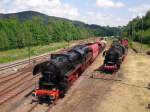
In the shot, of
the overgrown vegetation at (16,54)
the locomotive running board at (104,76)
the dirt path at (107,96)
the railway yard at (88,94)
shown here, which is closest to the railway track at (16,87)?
the railway yard at (88,94)

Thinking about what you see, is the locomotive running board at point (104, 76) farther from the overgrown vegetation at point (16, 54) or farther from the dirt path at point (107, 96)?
the overgrown vegetation at point (16, 54)

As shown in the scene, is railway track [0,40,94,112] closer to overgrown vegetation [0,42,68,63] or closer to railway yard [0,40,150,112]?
railway yard [0,40,150,112]

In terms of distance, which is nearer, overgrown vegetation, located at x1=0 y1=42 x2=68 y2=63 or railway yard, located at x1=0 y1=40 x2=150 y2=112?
railway yard, located at x1=0 y1=40 x2=150 y2=112

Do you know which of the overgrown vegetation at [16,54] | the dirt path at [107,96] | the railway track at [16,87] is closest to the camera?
the dirt path at [107,96]

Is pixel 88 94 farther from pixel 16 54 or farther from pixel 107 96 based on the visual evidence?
pixel 16 54

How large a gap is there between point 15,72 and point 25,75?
124 inches

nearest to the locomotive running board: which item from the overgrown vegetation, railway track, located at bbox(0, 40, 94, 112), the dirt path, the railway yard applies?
the railway yard

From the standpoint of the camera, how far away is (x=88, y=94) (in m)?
23.8

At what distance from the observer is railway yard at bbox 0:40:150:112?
20.2m

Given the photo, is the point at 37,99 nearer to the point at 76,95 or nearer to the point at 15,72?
the point at 76,95

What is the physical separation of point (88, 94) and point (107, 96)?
187cm

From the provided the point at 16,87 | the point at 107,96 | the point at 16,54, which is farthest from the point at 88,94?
the point at 16,54

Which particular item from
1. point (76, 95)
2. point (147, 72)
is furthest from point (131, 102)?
point (147, 72)

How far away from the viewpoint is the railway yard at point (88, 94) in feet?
66.2
